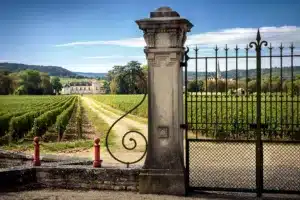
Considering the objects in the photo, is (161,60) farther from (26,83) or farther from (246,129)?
(26,83)

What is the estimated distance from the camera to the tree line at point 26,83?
127375 millimetres

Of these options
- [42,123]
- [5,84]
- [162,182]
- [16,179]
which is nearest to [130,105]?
[42,123]

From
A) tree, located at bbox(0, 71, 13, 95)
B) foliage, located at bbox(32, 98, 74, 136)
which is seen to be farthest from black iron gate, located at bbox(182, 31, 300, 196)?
tree, located at bbox(0, 71, 13, 95)

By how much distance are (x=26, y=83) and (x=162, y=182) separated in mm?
142196

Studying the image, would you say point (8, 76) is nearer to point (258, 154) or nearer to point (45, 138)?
point (45, 138)

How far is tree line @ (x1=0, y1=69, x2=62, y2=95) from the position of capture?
127 meters

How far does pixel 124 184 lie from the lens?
8.05 metres

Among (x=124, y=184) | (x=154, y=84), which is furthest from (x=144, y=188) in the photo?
(x=154, y=84)

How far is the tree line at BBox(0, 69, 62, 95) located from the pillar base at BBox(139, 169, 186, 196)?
4888 inches

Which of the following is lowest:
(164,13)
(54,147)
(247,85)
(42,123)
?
(54,147)

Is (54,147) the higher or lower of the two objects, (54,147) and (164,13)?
the lower

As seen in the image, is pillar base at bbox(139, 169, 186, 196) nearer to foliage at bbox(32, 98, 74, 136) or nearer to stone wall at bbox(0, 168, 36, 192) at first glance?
stone wall at bbox(0, 168, 36, 192)

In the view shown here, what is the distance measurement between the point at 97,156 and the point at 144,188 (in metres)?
1.19

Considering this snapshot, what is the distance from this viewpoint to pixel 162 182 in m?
7.68
